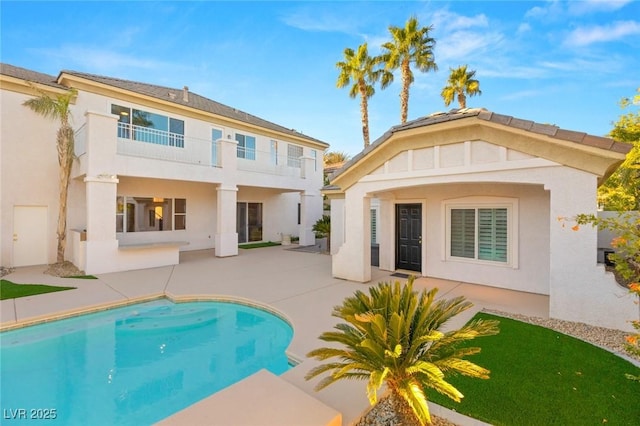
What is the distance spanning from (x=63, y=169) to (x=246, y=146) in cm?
945

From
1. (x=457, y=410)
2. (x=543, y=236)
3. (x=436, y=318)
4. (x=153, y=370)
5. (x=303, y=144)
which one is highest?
(x=303, y=144)

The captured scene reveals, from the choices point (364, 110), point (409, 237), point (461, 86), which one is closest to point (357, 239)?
point (409, 237)

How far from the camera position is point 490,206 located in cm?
943

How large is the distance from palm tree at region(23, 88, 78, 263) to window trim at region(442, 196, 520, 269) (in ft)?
48.1

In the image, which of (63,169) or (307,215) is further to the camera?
(307,215)

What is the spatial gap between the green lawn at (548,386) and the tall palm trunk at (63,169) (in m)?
14.4

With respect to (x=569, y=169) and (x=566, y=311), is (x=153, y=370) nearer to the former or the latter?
(x=566, y=311)

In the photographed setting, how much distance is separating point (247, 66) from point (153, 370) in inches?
633

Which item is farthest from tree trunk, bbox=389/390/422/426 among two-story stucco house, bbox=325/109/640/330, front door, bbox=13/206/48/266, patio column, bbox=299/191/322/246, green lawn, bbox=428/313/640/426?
patio column, bbox=299/191/322/246

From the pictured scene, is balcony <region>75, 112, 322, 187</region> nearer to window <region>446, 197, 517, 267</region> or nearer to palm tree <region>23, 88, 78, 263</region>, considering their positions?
palm tree <region>23, 88, 78, 263</region>

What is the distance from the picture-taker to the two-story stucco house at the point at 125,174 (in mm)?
11344

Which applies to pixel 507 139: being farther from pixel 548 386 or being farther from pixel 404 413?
pixel 404 413

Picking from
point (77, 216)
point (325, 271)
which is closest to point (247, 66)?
point (77, 216)

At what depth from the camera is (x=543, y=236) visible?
848cm
